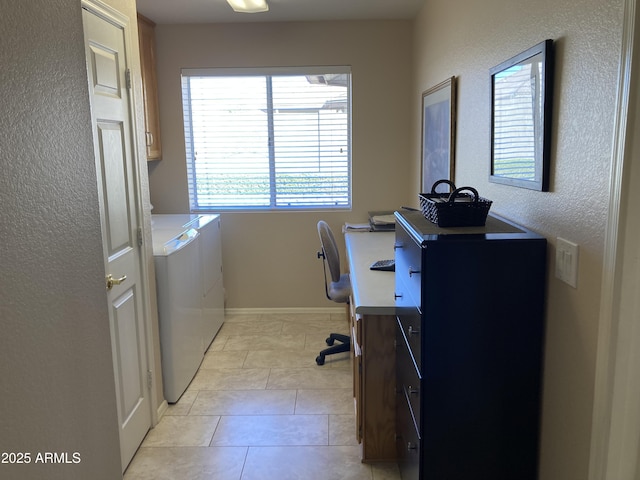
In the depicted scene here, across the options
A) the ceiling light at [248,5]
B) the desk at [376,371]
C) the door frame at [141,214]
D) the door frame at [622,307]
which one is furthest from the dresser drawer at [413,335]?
the ceiling light at [248,5]

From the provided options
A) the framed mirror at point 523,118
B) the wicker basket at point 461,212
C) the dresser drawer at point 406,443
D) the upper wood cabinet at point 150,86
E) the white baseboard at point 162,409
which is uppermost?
the upper wood cabinet at point 150,86

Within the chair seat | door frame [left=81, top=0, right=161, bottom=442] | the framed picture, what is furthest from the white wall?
door frame [left=81, top=0, right=161, bottom=442]

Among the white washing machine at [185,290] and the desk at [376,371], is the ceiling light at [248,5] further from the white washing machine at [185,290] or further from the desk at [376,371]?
the desk at [376,371]

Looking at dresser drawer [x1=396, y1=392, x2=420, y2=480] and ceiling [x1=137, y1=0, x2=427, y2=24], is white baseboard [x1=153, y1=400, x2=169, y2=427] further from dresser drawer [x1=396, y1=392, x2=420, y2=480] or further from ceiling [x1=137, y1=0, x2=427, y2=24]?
ceiling [x1=137, y1=0, x2=427, y2=24]

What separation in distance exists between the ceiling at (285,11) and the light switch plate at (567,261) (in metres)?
2.70

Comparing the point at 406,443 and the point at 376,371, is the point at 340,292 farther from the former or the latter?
the point at 406,443

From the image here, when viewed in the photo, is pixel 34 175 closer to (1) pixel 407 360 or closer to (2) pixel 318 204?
(1) pixel 407 360

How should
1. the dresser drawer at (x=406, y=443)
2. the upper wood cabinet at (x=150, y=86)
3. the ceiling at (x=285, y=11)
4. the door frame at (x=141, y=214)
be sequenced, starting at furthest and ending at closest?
the upper wood cabinet at (x=150, y=86) < the ceiling at (x=285, y=11) < the door frame at (x=141, y=214) < the dresser drawer at (x=406, y=443)

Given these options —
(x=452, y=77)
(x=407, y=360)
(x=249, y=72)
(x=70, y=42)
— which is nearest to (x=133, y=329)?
(x=407, y=360)

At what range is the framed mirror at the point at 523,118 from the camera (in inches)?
61.4

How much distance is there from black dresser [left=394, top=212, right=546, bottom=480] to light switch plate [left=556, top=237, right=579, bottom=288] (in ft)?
0.24

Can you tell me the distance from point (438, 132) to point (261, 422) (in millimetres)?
1976

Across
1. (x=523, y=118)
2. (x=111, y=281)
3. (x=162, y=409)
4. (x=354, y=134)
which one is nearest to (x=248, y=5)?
(x=354, y=134)

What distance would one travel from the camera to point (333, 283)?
351 centimetres
